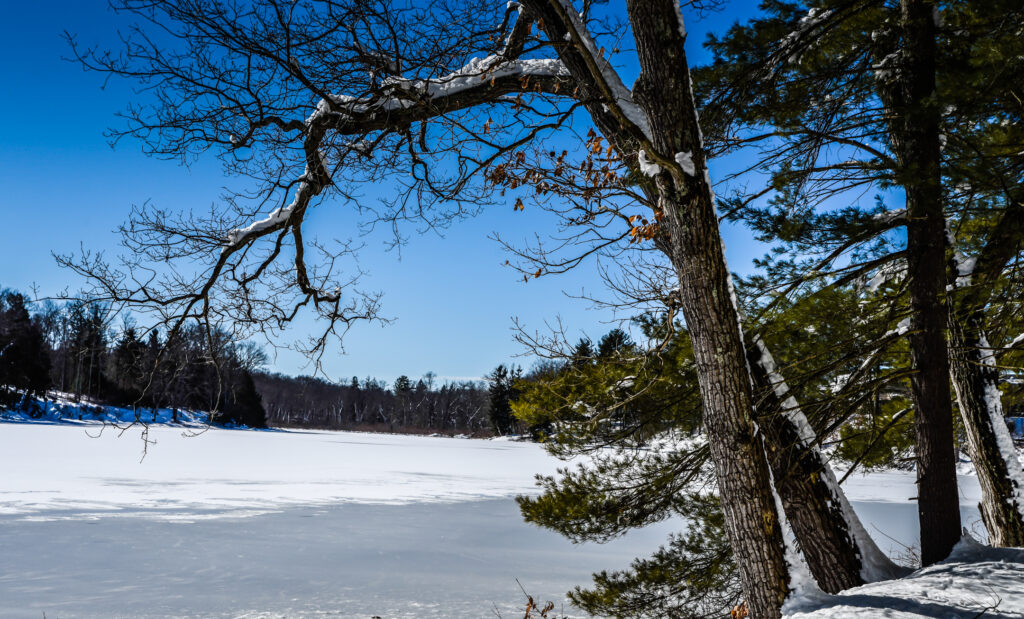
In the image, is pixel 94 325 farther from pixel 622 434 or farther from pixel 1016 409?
pixel 1016 409

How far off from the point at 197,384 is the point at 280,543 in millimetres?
40794

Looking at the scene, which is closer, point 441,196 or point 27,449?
point 441,196

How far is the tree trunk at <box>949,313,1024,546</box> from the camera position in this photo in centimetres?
481

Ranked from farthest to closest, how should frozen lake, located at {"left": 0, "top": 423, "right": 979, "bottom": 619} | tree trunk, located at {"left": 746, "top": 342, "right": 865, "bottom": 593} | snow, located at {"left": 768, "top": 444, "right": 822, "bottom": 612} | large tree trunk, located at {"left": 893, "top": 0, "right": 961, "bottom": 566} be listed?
frozen lake, located at {"left": 0, "top": 423, "right": 979, "bottom": 619}, large tree trunk, located at {"left": 893, "top": 0, "right": 961, "bottom": 566}, tree trunk, located at {"left": 746, "top": 342, "right": 865, "bottom": 593}, snow, located at {"left": 768, "top": 444, "right": 822, "bottom": 612}

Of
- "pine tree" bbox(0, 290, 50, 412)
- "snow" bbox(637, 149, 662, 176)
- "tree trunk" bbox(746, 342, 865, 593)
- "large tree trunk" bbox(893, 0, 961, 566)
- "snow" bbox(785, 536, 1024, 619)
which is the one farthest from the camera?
"pine tree" bbox(0, 290, 50, 412)

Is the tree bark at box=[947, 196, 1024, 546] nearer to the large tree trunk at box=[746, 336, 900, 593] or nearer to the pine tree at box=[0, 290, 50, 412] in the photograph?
the large tree trunk at box=[746, 336, 900, 593]

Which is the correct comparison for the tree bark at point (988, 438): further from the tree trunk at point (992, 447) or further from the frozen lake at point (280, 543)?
the frozen lake at point (280, 543)

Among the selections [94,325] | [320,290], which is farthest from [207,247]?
[94,325]

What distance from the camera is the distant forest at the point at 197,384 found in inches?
205

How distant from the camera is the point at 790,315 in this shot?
4.60 meters

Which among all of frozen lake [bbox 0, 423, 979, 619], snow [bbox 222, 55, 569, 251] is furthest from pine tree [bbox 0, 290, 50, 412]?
snow [bbox 222, 55, 569, 251]

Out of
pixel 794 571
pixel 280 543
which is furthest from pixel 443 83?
pixel 280 543

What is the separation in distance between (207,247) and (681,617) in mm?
5222

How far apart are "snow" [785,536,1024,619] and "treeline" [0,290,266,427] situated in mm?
3996
